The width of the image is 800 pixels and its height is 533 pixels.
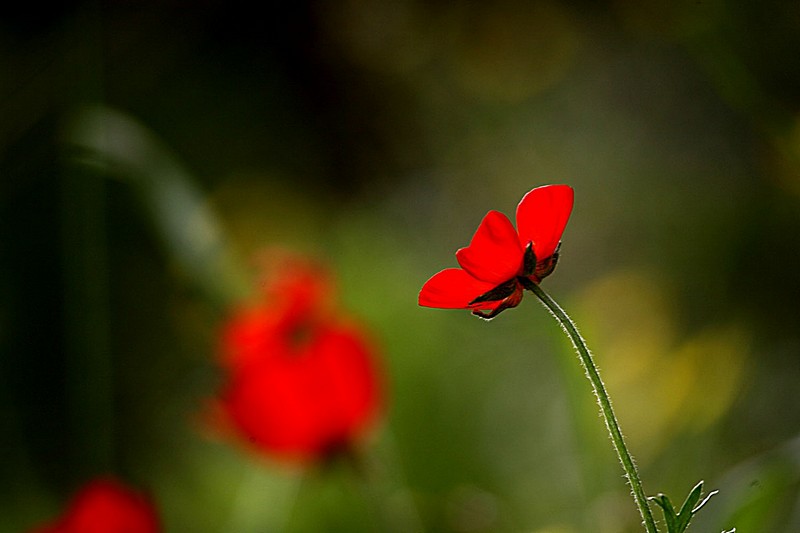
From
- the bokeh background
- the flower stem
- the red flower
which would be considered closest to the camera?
the flower stem

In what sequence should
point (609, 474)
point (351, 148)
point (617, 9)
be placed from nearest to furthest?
1. point (609, 474)
2. point (617, 9)
3. point (351, 148)

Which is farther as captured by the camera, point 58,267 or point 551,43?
point 551,43

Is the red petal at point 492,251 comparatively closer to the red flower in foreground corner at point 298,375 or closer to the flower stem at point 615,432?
the flower stem at point 615,432

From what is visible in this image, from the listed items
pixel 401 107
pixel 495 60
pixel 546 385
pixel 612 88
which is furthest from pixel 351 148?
pixel 546 385

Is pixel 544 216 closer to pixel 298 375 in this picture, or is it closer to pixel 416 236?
pixel 298 375

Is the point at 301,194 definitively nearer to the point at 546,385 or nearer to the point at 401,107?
the point at 401,107

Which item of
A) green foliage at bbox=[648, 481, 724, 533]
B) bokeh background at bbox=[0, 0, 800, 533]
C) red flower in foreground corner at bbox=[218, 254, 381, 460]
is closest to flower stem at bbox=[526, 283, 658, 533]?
green foliage at bbox=[648, 481, 724, 533]

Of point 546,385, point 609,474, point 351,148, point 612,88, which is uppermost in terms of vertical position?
point 351,148

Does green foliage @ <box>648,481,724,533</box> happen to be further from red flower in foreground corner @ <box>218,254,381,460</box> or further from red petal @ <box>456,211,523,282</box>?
red flower in foreground corner @ <box>218,254,381,460</box>
